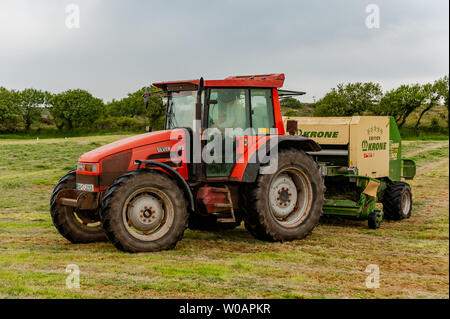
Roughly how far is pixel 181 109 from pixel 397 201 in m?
5.28

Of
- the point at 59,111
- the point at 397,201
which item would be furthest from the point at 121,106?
the point at 397,201

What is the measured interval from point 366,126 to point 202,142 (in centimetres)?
422

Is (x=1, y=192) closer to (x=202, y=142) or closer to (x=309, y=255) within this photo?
(x=202, y=142)

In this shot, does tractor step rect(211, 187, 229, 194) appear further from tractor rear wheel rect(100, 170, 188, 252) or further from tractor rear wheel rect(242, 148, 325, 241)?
tractor rear wheel rect(100, 170, 188, 252)

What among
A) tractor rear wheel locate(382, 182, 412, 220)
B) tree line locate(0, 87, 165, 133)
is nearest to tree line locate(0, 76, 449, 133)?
tree line locate(0, 87, 165, 133)

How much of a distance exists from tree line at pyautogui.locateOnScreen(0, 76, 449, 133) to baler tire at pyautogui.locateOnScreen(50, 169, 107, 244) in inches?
2213

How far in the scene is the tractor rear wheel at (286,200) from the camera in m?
8.63

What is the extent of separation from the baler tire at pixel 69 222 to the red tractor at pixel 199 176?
2cm

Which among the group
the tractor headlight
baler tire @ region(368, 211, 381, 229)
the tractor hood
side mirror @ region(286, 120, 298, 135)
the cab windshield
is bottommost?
baler tire @ region(368, 211, 381, 229)

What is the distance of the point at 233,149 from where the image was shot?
8.75 meters

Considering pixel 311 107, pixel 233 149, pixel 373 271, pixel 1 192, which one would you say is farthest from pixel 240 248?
pixel 311 107

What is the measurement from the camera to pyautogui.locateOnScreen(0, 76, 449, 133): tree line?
69188mm

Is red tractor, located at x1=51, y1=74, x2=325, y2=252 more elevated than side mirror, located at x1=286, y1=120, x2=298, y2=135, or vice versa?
side mirror, located at x1=286, y1=120, x2=298, y2=135

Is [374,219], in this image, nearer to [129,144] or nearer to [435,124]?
[129,144]
